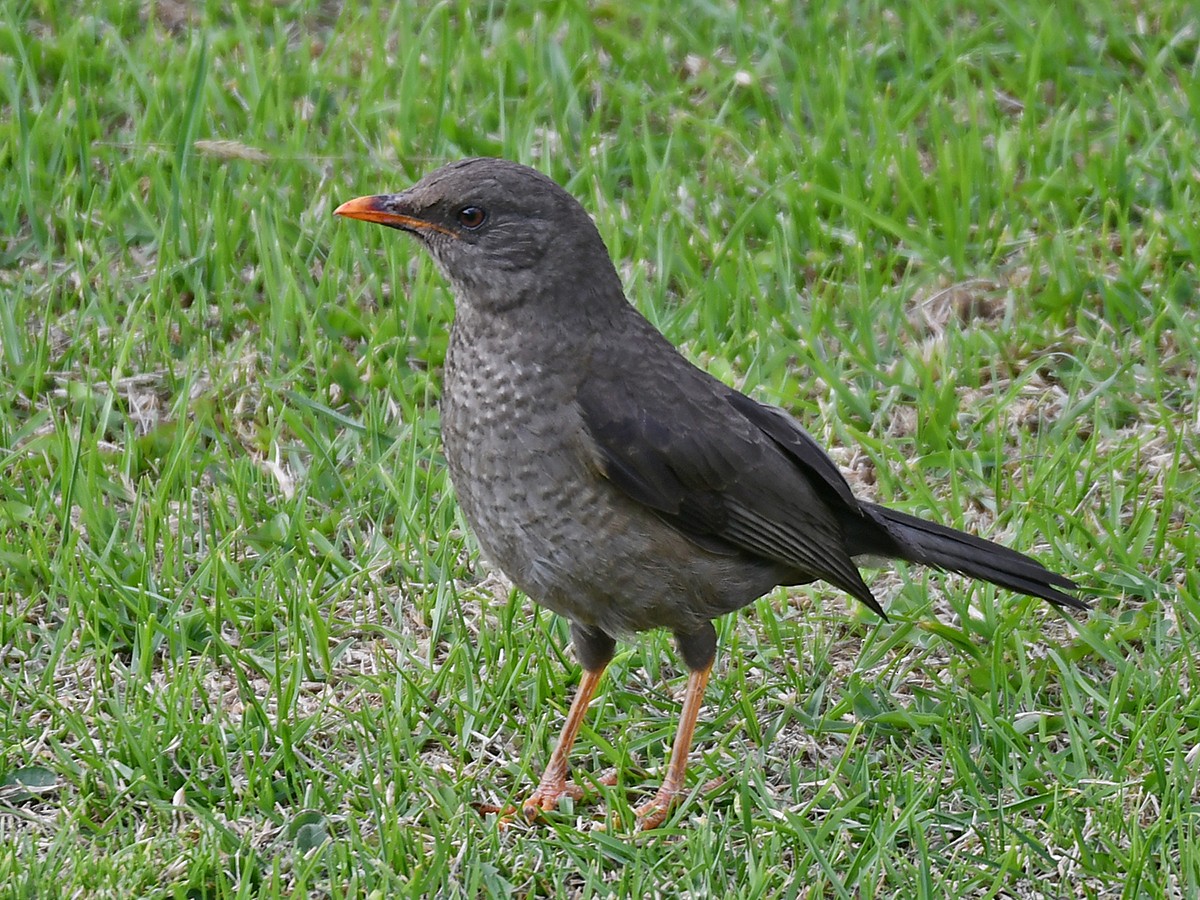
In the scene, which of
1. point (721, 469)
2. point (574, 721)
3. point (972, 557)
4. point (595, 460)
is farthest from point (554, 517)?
point (972, 557)

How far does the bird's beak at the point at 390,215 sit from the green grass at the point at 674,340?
1.23m

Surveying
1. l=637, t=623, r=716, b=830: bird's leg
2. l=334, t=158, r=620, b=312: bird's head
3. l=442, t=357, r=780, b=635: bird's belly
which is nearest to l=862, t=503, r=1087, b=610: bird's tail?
l=637, t=623, r=716, b=830: bird's leg

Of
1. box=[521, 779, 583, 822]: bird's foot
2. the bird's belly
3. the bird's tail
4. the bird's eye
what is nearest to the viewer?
the bird's belly

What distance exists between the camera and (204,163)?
730 centimetres

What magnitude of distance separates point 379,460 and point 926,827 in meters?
2.32

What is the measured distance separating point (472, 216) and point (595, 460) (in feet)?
2.57

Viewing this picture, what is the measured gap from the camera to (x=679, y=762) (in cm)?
492

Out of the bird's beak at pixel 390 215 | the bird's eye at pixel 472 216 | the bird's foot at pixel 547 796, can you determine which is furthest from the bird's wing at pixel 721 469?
the bird's foot at pixel 547 796

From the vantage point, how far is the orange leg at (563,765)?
4902mm

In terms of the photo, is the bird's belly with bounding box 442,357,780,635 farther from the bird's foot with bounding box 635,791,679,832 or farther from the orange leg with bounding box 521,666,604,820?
the bird's foot with bounding box 635,791,679,832

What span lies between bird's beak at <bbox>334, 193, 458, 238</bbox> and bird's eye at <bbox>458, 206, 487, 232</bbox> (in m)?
0.05

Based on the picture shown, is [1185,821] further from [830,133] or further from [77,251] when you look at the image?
[77,251]

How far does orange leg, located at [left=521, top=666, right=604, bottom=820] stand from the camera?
4902 mm

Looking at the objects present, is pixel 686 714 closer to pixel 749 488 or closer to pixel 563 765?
pixel 563 765
